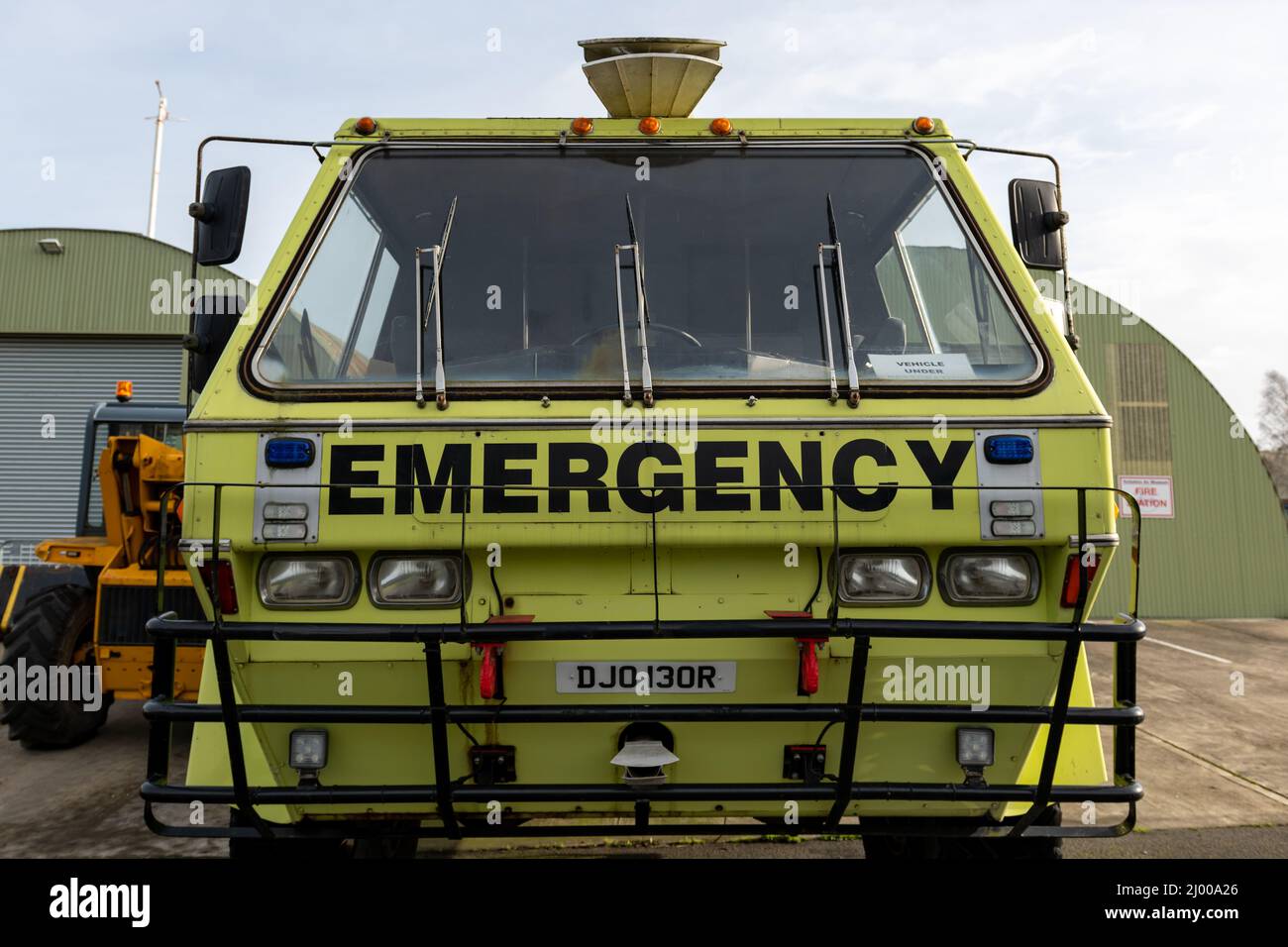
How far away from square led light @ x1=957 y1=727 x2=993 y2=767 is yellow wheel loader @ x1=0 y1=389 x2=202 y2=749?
4781 mm

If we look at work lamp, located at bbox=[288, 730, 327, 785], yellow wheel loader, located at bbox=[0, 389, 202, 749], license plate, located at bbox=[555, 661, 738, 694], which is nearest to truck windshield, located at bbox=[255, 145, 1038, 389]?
license plate, located at bbox=[555, 661, 738, 694]

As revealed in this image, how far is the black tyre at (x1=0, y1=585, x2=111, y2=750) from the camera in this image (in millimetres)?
6270

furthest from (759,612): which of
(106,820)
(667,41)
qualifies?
(106,820)

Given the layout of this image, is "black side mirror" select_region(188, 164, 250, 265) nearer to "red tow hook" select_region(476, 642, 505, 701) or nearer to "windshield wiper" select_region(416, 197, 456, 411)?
"windshield wiper" select_region(416, 197, 456, 411)

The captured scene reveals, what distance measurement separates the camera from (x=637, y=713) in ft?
7.57

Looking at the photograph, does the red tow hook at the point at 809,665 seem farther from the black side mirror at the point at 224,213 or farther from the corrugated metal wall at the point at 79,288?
the corrugated metal wall at the point at 79,288

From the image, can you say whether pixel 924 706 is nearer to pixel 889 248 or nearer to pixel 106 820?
pixel 889 248

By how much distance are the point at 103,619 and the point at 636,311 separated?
4985 mm

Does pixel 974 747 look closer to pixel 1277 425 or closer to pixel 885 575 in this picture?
pixel 885 575

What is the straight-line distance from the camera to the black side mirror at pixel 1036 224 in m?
3.17

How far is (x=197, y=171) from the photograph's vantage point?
3.03m

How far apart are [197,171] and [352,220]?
1.81ft
